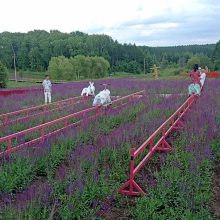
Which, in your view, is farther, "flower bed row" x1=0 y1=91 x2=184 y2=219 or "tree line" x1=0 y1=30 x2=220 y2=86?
"tree line" x1=0 y1=30 x2=220 y2=86

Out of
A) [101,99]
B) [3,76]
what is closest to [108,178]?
[101,99]

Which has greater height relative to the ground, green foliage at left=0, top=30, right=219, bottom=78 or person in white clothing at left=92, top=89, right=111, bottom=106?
green foliage at left=0, top=30, right=219, bottom=78

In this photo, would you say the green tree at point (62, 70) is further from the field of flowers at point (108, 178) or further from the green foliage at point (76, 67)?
the field of flowers at point (108, 178)

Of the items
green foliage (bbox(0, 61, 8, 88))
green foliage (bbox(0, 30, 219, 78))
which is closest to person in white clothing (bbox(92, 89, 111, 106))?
green foliage (bbox(0, 61, 8, 88))

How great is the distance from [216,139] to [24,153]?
361cm

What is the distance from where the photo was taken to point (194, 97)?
12125 mm

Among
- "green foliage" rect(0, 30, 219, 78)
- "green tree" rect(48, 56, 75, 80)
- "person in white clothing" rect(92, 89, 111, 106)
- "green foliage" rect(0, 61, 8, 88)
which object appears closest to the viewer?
"person in white clothing" rect(92, 89, 111, 106)

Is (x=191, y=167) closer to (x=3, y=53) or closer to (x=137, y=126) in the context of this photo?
(x=137, y=126)

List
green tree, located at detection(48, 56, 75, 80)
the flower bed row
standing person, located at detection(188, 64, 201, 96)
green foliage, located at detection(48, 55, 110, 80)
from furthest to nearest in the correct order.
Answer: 1. green foliage, located at detection(48, 55, 110, 80)
2. green tree, located at detection(48, 56, 75, 80)
3. standing person, located at detection(188, 64, 201, 96)
4. the flower bed row

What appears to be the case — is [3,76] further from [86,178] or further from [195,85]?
[86,178]

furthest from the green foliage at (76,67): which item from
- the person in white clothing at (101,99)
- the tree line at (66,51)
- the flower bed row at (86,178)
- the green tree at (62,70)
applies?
the flower bed row at (86,178)

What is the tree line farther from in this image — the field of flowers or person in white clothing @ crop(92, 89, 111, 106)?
the field of flowers

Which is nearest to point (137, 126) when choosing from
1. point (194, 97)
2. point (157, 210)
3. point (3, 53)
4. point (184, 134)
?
point (184, 134)

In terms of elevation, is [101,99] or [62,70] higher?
[62,70]
